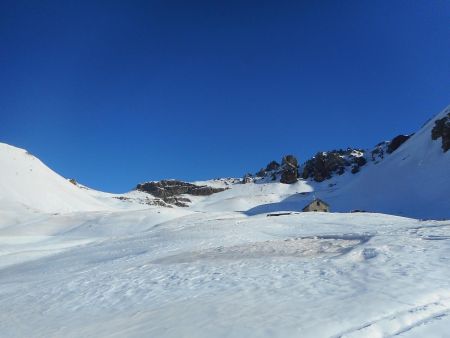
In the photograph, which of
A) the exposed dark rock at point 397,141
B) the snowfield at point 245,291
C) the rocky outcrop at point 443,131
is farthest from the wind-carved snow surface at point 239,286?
the exposed dark rock at point 397,141

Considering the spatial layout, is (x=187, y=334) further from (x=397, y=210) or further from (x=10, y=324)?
(x=397, y=210)

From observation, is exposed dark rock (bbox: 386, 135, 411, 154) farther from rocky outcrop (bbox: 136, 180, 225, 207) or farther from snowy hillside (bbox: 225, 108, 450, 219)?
rocky outcrop (bbox: 136, 180, 225, 207)

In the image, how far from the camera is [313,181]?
9994cm

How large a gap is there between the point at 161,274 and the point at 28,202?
36242mm

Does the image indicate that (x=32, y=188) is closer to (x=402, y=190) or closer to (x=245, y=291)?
(x=402, y=190)

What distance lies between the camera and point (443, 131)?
5400cm

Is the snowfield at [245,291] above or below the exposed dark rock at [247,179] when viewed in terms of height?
below

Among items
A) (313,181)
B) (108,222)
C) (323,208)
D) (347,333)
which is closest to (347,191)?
(323,208)

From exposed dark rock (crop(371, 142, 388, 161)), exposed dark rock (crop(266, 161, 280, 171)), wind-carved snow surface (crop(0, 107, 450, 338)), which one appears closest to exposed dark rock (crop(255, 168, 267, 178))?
exposed dark rock (crop(266, 161, 280, 171))

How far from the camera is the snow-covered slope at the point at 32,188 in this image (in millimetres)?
43406

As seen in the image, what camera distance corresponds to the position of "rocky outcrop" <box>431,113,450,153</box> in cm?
5234

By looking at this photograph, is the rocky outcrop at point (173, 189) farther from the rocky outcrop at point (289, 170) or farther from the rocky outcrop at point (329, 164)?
the rocky outcrop at point (329, 164)

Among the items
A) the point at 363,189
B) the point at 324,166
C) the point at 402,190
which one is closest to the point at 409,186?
the point at 402,190

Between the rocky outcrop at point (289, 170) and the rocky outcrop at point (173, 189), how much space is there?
850 inches
